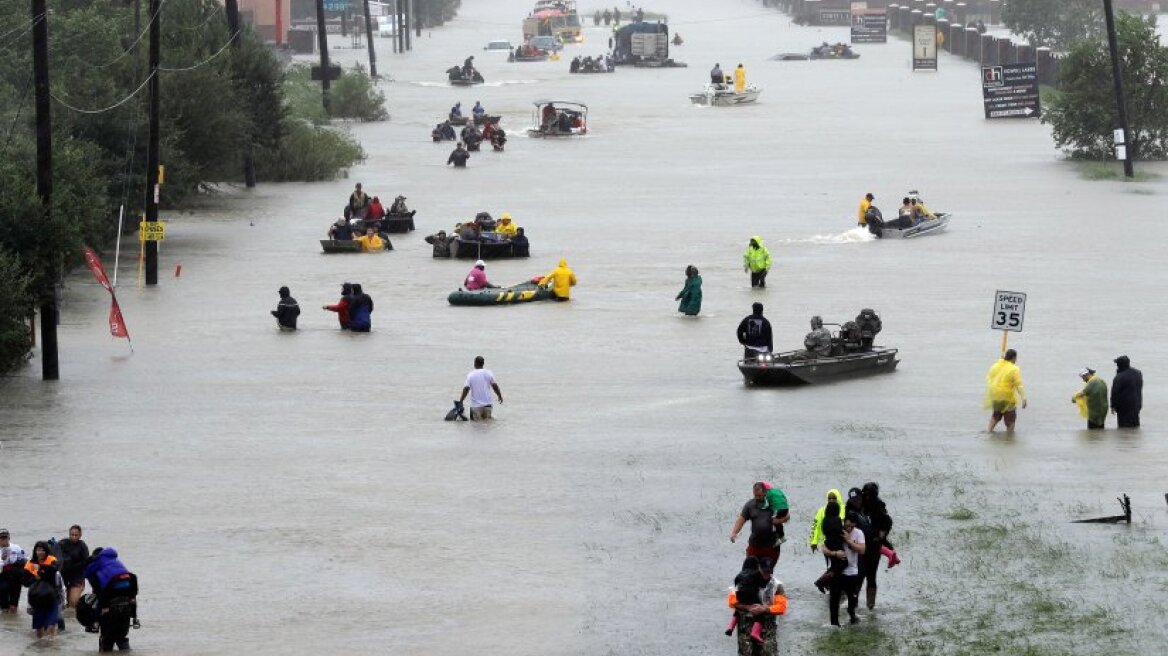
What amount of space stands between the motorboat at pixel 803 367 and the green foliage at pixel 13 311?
10457 mm

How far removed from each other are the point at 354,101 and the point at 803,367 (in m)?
60.9

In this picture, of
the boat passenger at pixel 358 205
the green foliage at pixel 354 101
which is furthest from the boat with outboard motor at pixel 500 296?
the green foliage at pixel 354 101

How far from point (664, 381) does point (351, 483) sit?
8.17 m

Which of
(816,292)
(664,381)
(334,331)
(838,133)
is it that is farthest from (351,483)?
(838,133)

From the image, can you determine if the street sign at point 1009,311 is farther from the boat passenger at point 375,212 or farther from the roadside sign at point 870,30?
the roadside sign at point 870,30

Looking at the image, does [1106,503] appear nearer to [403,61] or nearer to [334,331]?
[334,331]

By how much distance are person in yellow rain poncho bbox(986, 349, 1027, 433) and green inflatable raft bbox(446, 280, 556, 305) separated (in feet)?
46.9

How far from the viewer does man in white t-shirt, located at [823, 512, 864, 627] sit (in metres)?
18.4

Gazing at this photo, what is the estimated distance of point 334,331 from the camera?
37.5 meters

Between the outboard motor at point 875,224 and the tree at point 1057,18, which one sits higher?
the tree at point 1057,18

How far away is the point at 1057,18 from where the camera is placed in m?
123

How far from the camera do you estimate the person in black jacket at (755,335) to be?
32.1 m

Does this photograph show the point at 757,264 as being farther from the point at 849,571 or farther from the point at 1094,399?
the point at 849,571

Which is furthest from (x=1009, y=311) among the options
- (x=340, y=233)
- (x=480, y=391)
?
(x=340, y=233)
